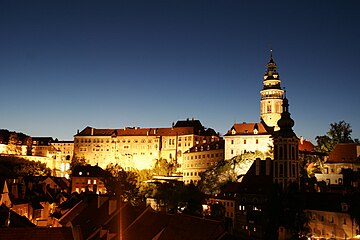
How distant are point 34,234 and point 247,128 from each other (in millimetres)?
80396

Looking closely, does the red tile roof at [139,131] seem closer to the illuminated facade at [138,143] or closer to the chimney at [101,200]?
the illuminated facade at [138,143]

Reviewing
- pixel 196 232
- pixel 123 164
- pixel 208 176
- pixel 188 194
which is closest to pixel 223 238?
pixel 196 232

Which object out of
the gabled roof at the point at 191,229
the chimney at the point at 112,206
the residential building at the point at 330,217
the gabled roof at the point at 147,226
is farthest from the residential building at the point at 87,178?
the gabled roof at the point at 191,229

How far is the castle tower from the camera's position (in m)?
71.0

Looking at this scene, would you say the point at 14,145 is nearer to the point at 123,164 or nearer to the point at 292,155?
the point at 123,164

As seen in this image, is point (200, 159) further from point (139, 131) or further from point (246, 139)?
point (139, 131)

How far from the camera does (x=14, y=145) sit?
136750 millimetres

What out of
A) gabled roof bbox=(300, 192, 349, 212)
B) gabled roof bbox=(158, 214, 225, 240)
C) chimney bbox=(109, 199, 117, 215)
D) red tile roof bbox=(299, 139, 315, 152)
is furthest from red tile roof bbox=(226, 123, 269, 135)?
gabled roof bbox=(158, 214, 225, 240)

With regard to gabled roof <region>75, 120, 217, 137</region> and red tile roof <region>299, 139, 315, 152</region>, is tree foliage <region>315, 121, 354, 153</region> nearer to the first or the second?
red tile roof <region>299, 139, 315, 152</region>

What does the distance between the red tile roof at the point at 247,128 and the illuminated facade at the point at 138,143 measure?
108ft

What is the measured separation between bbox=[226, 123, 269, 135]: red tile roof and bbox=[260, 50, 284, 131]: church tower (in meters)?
6.02

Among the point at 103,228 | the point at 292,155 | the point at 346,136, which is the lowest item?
the point at 103,228

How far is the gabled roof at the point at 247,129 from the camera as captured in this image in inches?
3853

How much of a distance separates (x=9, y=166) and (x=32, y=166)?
6.33m
